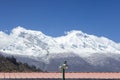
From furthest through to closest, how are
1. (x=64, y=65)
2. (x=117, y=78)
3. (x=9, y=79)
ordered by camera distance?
(x=117, y=78) → (x=9, y=79) → (x=64, y=65)

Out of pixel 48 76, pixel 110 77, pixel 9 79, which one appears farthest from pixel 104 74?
pixel 9 79

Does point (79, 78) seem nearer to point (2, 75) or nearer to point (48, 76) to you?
point (48, 76)

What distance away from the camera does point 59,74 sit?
171 ft

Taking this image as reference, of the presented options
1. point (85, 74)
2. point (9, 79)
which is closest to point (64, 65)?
point (9, 79)

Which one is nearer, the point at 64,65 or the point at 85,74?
the point at 64,65

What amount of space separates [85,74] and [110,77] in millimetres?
3152

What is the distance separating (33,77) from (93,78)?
648 cm

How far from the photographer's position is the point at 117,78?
167 ft

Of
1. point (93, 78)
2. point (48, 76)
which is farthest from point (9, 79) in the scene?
point (93, 78)

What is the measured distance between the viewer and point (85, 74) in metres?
52.7

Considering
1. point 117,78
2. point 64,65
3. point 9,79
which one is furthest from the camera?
point 117,78

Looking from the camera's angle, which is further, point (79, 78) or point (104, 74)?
point (104, 74)

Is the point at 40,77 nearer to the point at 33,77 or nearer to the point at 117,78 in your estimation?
the point at 33,77

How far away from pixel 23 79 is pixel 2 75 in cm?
236
